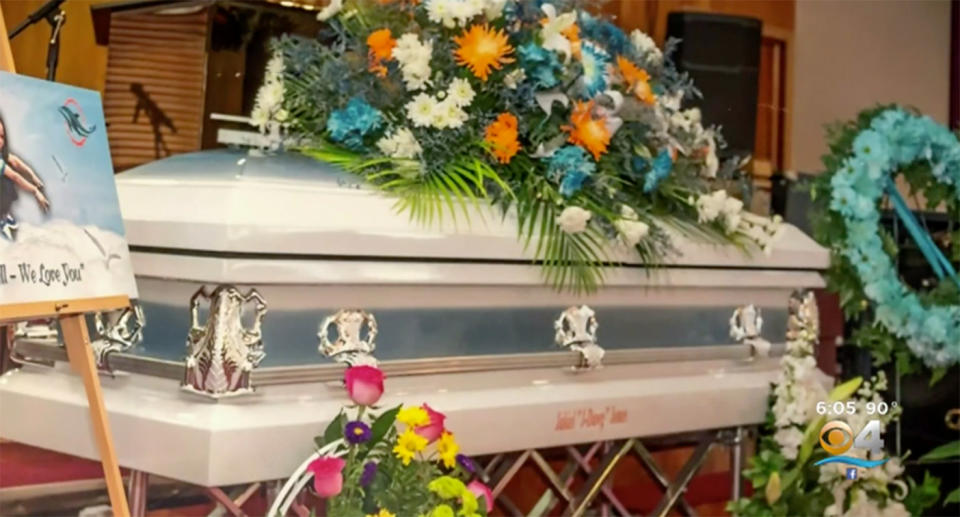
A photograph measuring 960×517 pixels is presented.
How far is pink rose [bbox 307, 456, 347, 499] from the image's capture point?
53.4 inches

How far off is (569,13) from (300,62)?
19.9 inches

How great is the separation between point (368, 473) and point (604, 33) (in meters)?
1.09

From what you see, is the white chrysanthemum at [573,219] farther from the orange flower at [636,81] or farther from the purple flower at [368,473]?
the purple flower at [368,473]

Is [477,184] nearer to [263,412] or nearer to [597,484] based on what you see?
[263,412]

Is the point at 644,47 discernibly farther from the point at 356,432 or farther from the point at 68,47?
the point at 68,47

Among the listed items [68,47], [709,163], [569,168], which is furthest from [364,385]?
[68,47]

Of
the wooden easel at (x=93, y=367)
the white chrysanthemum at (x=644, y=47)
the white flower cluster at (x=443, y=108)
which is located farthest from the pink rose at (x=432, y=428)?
the white chrysanthemum at (x=644, y=47)

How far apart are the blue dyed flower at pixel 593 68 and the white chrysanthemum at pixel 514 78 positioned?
13 cm

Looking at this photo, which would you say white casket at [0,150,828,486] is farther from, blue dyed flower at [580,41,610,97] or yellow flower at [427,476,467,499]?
blue dyed flower at [580,41,610,97]

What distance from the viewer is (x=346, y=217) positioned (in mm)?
1520

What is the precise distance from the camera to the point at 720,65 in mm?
2893

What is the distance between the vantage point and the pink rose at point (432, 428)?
1.43m

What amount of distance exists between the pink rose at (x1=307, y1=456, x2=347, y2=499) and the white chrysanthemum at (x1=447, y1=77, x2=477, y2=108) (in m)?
0.66

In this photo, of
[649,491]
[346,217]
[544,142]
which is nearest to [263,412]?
[346,217]
